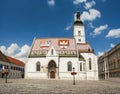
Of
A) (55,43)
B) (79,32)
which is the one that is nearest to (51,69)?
(55,43)

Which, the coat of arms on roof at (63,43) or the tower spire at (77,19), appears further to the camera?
the tower spire at (77,19)

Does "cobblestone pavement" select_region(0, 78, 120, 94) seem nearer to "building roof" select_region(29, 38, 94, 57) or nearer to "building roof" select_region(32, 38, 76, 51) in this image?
"building roof" select_region(29, 38, 94, 57)

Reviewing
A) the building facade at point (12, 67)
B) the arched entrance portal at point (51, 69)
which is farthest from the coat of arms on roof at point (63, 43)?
the building facade at point (12, 67)

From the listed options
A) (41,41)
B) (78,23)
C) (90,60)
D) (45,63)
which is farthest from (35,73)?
(78,23)

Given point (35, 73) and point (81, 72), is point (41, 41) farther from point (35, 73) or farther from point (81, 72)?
point (81, 72)

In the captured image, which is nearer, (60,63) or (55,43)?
(60,63)

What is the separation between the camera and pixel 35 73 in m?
63.2

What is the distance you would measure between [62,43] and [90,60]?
40.3 feet

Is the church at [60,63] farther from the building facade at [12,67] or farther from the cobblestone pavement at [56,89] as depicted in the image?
the cobblestone pavement at [56,89]

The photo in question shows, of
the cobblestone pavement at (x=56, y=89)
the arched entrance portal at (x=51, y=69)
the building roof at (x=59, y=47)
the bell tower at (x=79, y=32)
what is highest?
the bell tower at (x=79, y=32)

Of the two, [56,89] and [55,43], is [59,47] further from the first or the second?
[56,89]

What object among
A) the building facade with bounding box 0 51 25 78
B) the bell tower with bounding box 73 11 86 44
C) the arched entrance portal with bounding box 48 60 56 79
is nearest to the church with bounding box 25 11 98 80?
the arched entrance portal with bounding box 48 60 56 79

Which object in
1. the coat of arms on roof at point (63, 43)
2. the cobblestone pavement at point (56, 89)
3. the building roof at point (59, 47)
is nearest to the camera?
the cobblestone pavement at point (56, 89)

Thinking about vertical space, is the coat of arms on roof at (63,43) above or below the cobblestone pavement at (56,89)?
above
